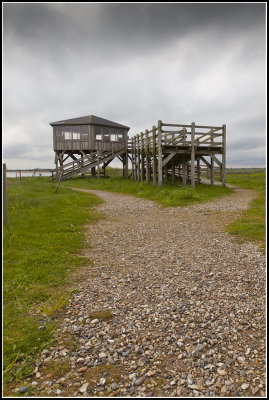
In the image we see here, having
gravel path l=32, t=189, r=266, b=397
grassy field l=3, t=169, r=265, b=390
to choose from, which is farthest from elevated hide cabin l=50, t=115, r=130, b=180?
gravel path l=32, t=189, r=266, b=397

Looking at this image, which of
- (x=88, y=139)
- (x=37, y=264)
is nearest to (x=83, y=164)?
(x=88, y=139)

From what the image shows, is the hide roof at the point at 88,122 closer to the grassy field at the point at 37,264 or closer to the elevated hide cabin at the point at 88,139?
the elevated hide cabin at the point at 88,139

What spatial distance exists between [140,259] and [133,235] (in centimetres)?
238

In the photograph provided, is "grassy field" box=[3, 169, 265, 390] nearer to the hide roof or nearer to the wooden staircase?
the wooden staircase

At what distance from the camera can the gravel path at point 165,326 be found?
2.98 meters

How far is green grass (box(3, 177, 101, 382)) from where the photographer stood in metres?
3.57

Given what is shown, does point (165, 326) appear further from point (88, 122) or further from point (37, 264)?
point (88, 122)

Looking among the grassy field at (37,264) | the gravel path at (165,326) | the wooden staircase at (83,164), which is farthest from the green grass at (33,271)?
the wooden staircase at (83,164)

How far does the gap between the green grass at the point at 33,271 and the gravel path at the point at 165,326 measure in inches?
12.6

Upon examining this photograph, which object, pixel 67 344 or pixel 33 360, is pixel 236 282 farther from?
pixel 33 360

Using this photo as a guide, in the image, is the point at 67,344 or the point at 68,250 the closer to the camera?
the point at 67,344

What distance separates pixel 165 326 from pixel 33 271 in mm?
3485

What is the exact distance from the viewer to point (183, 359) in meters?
3.33

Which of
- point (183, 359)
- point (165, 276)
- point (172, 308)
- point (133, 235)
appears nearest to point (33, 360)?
point (183, 359)
